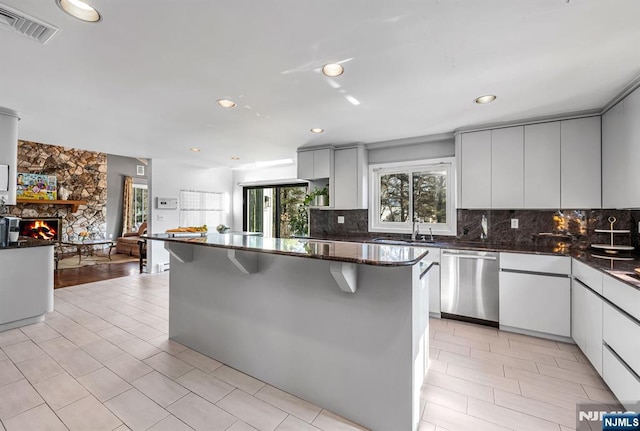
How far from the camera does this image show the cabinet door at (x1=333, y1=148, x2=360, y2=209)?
444 centimetres

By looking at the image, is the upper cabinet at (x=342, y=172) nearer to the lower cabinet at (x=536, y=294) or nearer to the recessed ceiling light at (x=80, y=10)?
the lower cabinet at (x=536, y=294)

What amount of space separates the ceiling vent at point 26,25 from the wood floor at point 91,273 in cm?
471

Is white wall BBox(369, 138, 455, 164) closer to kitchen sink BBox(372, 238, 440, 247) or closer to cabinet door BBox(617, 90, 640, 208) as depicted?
kitchen sink BBox(372, 238, 440, 247)

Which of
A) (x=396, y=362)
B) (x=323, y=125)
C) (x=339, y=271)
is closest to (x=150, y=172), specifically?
(x=323, y=125)

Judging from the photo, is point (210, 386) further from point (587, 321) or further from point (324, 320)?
point (587, 321)

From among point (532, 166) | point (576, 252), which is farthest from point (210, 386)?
point (532, 166)

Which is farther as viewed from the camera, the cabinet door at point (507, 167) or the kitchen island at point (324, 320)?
the cabinet door at point (507, 167)

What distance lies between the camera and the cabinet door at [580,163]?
2.99 m

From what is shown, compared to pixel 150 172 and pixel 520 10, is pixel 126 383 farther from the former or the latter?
pixel 150 172

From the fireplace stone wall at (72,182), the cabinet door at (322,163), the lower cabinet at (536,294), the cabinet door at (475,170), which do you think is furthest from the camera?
the fireplace stone wall at (72,182)

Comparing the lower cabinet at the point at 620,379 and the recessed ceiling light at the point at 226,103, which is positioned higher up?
the recessed ceiling light at the point at 226,103

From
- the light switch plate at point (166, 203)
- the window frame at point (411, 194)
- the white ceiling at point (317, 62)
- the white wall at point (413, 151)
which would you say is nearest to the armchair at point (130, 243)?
the light switch plate at point (166, 203)

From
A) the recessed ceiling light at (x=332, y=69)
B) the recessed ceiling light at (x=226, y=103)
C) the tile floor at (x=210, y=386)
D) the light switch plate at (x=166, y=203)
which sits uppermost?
the recessed ceiling light at (x=226, y=103)

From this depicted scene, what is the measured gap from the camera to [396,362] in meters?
1.64
